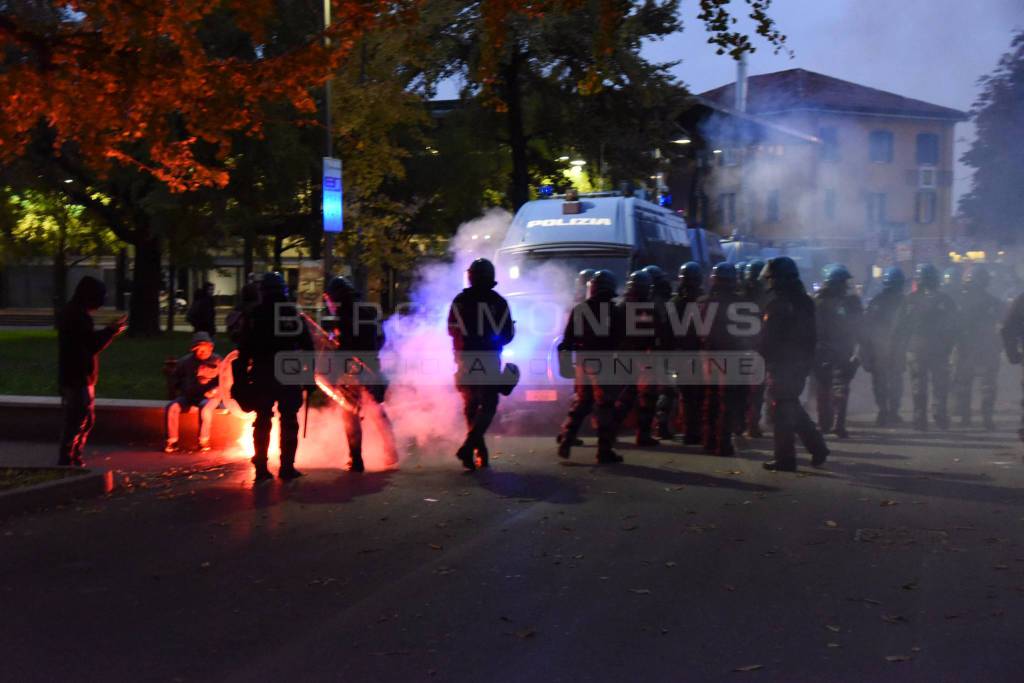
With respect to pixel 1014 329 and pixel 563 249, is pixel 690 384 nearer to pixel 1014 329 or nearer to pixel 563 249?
pixel 1014 329

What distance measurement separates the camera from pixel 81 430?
1012 cm

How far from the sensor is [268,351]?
9617mm

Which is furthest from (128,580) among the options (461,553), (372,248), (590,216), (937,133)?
(937,133)

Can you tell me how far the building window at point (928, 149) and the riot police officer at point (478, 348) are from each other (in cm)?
3609

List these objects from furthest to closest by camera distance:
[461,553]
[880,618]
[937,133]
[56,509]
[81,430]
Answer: [937,133] < [81,430] < [56,509] < [461,553] < [880,618]

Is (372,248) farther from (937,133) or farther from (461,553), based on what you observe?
(937,133)

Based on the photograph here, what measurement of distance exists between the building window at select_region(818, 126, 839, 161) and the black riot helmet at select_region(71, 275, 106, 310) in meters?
27.3

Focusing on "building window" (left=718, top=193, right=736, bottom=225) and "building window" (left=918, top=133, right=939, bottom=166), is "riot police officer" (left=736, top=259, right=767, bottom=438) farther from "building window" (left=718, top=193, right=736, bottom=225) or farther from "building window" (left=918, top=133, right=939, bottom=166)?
"building window" (left=918, top=133, right=939, bottom=166)

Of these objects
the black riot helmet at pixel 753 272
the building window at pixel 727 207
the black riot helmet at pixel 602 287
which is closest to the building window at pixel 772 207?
the building window at pixel 727 207

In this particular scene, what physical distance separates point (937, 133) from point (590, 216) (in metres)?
36.9

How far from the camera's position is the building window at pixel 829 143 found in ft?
111

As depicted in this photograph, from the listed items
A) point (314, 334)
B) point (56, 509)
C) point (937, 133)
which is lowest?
point (56, 509)

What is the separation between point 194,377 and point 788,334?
6197mm

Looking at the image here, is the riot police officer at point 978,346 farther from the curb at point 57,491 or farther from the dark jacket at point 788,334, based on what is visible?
the curb at point 57,491
